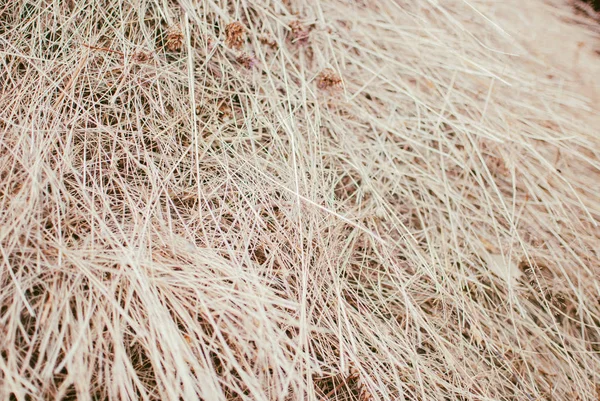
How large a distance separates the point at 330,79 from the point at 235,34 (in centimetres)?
30

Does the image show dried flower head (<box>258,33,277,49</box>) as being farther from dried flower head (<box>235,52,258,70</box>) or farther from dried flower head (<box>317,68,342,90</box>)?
dried flower head (<box>317,68,342,90</box>)

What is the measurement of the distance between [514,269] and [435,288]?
0.87 ft

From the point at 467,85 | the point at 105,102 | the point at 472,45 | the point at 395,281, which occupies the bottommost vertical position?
the point at 395,281

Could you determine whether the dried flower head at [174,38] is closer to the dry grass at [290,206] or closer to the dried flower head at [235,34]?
the dry grass at [290,206]

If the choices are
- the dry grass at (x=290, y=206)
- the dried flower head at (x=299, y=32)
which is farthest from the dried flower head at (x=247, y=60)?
the dried flower head at (x=299, y=32)

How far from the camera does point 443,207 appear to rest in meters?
1.39

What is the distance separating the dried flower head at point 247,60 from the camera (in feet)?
4.45

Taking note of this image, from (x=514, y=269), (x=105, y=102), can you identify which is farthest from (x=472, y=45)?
(x=105, y=102)

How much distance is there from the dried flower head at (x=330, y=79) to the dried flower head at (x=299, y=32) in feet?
0.44

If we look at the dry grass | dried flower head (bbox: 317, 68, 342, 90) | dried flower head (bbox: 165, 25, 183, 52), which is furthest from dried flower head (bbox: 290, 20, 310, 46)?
dried flower head (bbox: 165, 25, 183, 52)

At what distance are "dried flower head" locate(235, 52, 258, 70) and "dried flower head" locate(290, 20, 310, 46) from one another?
0.15 metres

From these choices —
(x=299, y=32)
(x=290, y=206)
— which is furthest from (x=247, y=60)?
(x=290, y=206)

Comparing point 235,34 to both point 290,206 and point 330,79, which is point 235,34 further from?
point 290,206

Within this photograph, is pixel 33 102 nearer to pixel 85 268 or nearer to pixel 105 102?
pixel 105 102
